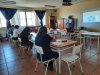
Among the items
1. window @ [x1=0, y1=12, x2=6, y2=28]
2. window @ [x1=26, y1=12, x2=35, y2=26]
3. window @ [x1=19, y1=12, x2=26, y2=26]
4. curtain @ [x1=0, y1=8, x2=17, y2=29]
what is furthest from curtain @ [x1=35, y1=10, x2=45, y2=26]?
window @ [x1=0, y1=12, x2=6, y2=28]

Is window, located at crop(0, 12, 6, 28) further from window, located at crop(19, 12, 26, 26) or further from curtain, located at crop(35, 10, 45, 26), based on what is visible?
curtain, located at crop(35, 10, 45, 26)

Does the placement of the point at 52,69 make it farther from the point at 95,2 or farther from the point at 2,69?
the point at 95,2

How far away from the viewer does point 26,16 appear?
9.04 meters

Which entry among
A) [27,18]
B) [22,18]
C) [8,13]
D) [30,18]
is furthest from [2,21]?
[30,18]

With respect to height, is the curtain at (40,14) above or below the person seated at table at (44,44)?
above

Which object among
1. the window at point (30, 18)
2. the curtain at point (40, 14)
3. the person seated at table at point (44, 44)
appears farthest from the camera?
the curtain at point (40, 14)

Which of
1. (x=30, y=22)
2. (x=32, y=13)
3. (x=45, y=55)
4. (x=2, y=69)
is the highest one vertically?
(x=32, y=13)

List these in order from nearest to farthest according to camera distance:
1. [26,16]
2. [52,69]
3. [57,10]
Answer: [52,69], [26,16], [57,10]

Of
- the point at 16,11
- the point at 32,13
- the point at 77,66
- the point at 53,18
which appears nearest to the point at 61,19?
the point at 53,18

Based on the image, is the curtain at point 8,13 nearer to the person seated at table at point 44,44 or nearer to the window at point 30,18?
the window at point 30,18

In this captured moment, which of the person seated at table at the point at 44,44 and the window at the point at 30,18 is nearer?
the person seated at table at the point at 44,44

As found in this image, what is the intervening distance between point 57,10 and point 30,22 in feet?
9.29

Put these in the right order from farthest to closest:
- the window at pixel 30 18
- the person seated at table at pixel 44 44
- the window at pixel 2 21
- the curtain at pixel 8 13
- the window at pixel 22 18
A: the window at pixel 30 18 → the window at pixel 22 18 → the window at pixel 2 21 → the curtain at pixel 8 13 → the person seated at table at pixel 44 44

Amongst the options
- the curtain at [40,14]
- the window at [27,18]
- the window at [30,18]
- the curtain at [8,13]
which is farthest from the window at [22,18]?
the curtain at [40,14]
